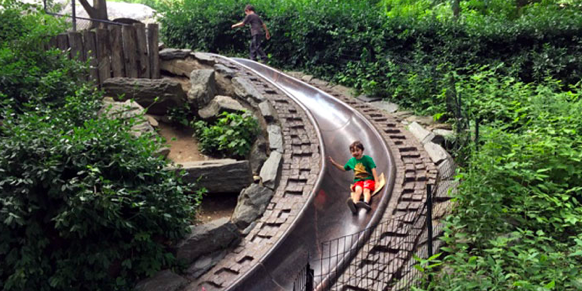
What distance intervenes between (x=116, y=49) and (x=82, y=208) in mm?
5833

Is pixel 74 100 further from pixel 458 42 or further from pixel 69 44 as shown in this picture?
pixel 458 42

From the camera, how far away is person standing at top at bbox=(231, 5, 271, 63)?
42.8 feet

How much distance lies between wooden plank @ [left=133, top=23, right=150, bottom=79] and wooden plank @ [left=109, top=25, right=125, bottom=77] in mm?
405

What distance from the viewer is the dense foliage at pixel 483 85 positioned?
4.88 m

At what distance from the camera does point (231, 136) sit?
26.4 feet

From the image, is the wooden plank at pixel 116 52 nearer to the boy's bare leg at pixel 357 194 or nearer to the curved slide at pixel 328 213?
the curved slide at pixel 328 213

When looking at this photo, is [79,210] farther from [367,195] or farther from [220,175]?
[367,195]

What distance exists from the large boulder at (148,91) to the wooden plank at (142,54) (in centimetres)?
148

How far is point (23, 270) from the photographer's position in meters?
4.70

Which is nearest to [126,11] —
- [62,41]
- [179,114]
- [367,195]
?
[62,41]

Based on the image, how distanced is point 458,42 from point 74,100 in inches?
296

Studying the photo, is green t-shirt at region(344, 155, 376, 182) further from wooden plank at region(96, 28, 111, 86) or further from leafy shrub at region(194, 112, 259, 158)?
wooden plank at region(96, 28, 111, 86)

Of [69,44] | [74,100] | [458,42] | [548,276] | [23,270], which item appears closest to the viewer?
[548,276]

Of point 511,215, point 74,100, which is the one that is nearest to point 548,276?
point 511,215
